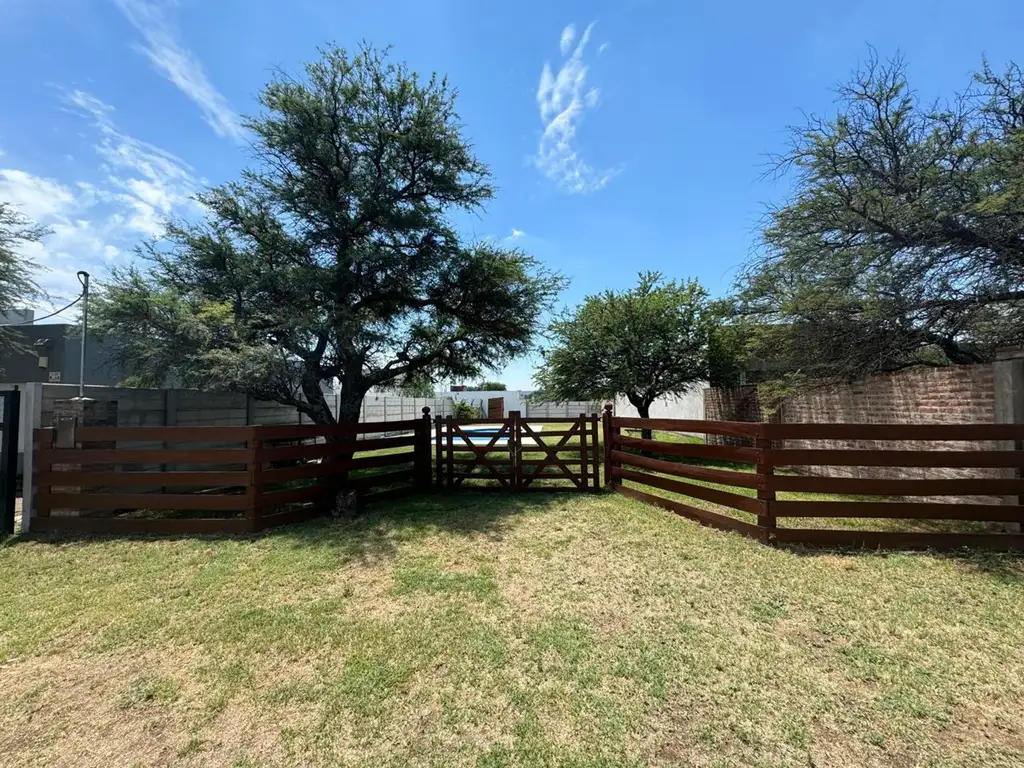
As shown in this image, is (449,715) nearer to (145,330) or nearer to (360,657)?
(360,657)

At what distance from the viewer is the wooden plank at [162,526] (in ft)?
19.1

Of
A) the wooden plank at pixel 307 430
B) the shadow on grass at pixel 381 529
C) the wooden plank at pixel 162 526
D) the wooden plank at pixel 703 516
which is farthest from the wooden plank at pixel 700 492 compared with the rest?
the wooden plank at pixel 162 526

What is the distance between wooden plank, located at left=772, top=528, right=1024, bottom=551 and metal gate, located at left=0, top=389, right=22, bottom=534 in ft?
29.2

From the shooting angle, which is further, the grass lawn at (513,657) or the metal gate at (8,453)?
the metal gate at (8,453)

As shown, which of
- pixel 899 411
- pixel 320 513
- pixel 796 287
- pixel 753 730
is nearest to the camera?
pixel 753 730

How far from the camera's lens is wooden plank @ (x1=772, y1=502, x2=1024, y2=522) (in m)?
4.87

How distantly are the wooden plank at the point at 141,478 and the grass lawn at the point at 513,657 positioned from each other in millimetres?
981

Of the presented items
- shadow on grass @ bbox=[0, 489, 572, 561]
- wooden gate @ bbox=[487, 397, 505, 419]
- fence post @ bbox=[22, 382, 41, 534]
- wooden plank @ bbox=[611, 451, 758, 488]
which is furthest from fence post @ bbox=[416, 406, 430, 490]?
wooden gate @ bbox=[487, 397, 505, 419]

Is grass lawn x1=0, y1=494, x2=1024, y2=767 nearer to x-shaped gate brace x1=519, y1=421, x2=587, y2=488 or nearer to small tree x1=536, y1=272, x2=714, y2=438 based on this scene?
x-shaped gate brace x1=519, y1=421, x2=587, y2=488

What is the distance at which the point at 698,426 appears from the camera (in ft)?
20.5

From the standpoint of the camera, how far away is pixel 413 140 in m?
8.21

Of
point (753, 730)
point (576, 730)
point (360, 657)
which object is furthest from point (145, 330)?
point (753, 730)

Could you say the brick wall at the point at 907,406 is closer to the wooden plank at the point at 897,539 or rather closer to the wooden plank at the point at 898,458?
the wooden plank at the point at 898,458

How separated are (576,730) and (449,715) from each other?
66 centimetres
